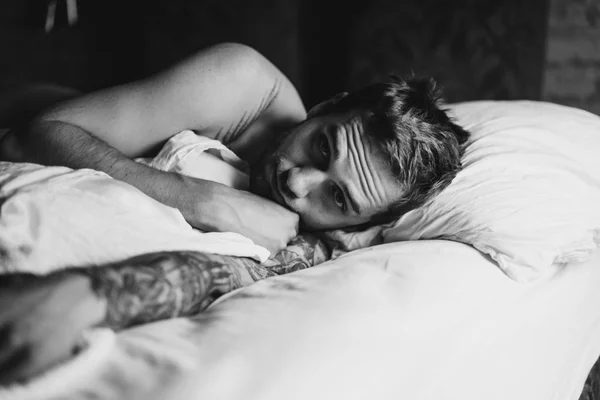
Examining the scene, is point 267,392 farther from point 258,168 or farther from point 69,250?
point 258,168

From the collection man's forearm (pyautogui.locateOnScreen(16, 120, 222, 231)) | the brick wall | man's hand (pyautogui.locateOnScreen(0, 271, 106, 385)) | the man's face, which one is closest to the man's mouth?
the man's face

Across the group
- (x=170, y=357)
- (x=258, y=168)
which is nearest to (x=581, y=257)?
(x=258, y=168)

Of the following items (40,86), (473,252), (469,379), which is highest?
(40,86)

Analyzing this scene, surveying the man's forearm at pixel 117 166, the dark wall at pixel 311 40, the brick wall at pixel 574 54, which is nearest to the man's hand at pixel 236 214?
the man's forearm at pixel 117 166

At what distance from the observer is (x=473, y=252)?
0.91 meters

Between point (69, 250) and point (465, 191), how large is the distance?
0.68 meters

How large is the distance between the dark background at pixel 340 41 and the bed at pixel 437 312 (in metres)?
0.58

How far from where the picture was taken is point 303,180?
39.8 inches

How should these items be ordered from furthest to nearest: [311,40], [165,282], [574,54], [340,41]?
[311,40] → [340,41] → [574,54] → [165,282]

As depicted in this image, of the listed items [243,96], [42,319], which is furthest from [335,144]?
[42,319]

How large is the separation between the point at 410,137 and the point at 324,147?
0.51 feet

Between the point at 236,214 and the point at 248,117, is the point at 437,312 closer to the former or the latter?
the point at 236,214

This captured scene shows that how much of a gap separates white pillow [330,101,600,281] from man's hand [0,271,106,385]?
625mm

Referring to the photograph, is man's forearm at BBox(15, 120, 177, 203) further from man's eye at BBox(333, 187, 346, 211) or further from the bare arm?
man's eye at BBox(333, 187, 346, 211)
